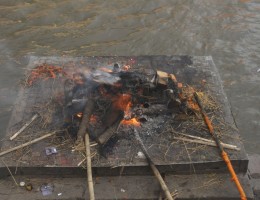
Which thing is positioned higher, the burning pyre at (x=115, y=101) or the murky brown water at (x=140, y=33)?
the burning pyre at (x=115, y=101)

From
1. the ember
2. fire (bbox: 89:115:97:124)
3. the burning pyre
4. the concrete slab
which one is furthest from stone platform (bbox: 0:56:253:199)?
the ember

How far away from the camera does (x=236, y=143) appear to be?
6199 mm

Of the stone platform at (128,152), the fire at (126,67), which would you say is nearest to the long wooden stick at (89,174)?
the stone platform at (128,152)

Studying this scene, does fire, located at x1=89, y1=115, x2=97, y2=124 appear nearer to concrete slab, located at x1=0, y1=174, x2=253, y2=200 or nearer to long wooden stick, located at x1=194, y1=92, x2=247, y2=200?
concrete slab, located at x1=0, y1=174, x2=253, y2=200

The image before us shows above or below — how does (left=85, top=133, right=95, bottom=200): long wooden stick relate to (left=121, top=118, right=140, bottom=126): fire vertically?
below

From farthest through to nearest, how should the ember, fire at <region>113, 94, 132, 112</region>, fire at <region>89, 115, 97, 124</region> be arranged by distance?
the ember
fire at <region>113, 94, 132, 112</region>
fire at <region>89, 115, 97, 124</region>

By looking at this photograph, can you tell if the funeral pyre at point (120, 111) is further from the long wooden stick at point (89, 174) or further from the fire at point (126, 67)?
the fire at point (126, 67)

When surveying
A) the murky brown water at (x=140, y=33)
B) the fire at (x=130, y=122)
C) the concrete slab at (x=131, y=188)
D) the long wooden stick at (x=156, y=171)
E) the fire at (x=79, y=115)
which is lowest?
the murky brown water at (x=140, y=33)

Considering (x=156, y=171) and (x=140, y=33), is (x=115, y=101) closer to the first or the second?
(x=156, y=171)

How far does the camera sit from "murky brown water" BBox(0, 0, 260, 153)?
1002 centimetres

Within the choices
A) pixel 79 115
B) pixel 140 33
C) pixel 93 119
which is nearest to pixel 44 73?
pixel 79 115

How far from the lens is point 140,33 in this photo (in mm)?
11438

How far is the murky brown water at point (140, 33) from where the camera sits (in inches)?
394

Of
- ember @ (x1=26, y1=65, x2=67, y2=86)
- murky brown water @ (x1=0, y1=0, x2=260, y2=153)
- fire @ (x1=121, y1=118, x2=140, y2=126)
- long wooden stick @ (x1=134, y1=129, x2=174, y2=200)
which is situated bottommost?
murky brown water @ (x1=0, y1=0, x2=260, y2=153)
